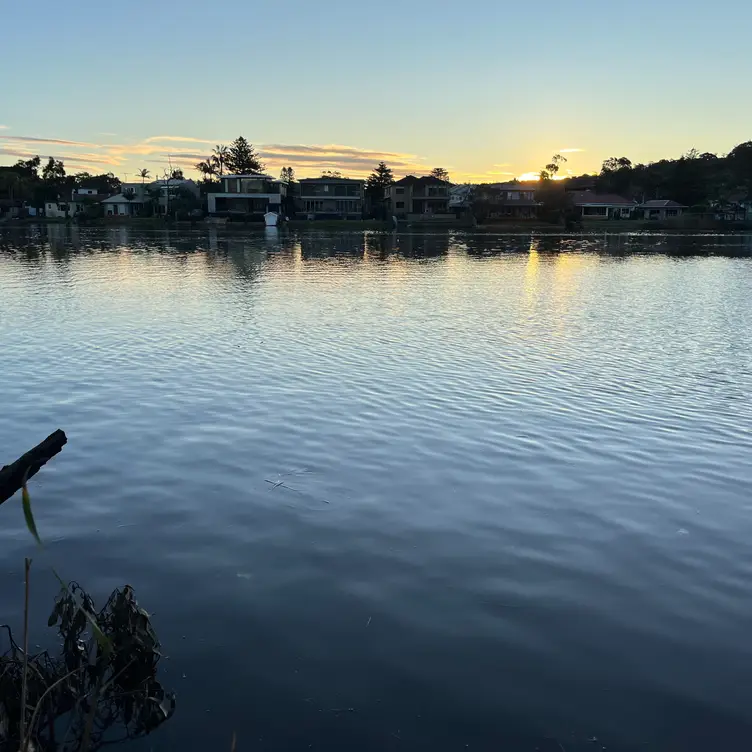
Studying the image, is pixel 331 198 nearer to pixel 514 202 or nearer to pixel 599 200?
pixel 514 202

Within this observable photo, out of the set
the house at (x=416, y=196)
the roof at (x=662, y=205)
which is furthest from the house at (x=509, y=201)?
the roof at (x=662, y=205)

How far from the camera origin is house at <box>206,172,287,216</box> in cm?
12119

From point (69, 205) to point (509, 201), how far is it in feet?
296

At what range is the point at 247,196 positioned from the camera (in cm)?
12112

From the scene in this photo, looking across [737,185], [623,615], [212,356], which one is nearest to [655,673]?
[623,615]

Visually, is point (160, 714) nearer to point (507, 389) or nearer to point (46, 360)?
point (507, 389)

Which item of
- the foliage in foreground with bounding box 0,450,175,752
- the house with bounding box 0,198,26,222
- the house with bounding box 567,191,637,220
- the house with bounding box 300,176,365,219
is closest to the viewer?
the foliage in foreground with bounding box 0,450,175,752

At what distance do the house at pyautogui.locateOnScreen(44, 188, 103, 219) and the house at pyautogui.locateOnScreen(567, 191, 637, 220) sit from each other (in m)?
103

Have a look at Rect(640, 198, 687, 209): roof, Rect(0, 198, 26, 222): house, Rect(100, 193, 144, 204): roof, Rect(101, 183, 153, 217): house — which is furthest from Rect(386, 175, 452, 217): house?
Rect(0, 198, 26, 222): house

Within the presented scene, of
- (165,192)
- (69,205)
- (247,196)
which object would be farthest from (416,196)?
(69,205)

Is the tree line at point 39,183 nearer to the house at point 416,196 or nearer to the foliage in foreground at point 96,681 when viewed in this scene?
the house at point 416,196

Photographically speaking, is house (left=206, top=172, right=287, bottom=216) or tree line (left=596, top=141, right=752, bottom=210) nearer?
house (left=206, top=172, right=287, bottom=216)

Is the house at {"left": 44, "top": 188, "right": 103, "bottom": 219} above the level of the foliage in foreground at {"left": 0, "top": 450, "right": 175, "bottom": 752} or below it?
above

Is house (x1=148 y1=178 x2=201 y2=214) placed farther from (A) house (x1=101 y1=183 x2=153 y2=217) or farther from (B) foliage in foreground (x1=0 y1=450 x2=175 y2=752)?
(B) foliage in foreground (x1=0 y1=450 x2=175 y2=752)
